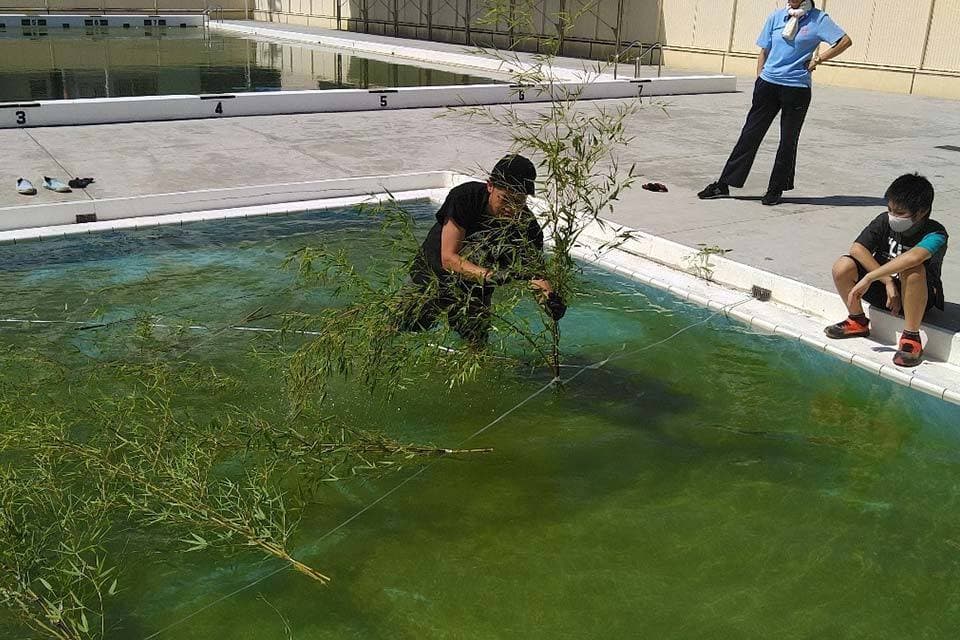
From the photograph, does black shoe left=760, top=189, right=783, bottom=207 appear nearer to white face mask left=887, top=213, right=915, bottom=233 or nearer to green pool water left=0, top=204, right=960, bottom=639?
green pool water left=0, top=204, right=960, bottom=639

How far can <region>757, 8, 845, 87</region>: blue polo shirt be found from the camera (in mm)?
7664

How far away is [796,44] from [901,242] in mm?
3314

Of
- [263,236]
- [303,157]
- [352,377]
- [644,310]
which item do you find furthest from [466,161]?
[352,377]

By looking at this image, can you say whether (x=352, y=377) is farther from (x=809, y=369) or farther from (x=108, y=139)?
(x=108, y=139)

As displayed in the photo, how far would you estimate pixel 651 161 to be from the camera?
10.0 metres

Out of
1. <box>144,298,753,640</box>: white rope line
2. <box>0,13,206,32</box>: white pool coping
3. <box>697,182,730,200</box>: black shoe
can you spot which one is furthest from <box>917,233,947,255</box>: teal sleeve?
<box>0,13,206,32</box>: white pool coping

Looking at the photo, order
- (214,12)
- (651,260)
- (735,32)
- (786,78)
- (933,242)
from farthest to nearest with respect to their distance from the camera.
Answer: (214,12), (735,32), (786,78), (651,260), (933,242)

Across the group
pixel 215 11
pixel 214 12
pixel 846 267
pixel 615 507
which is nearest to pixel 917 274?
pixel 846 267

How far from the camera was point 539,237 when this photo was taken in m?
4.52

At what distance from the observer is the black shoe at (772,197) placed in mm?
8094

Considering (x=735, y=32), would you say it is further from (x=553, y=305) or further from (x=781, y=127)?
(x=553, y=305)

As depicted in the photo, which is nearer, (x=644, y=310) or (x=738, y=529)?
(x=738, y=529)

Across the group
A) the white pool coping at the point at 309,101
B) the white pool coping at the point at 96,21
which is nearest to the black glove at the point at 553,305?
the white pool coping at the point at 309,101

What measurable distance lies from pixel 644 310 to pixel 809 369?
1.26 metres
